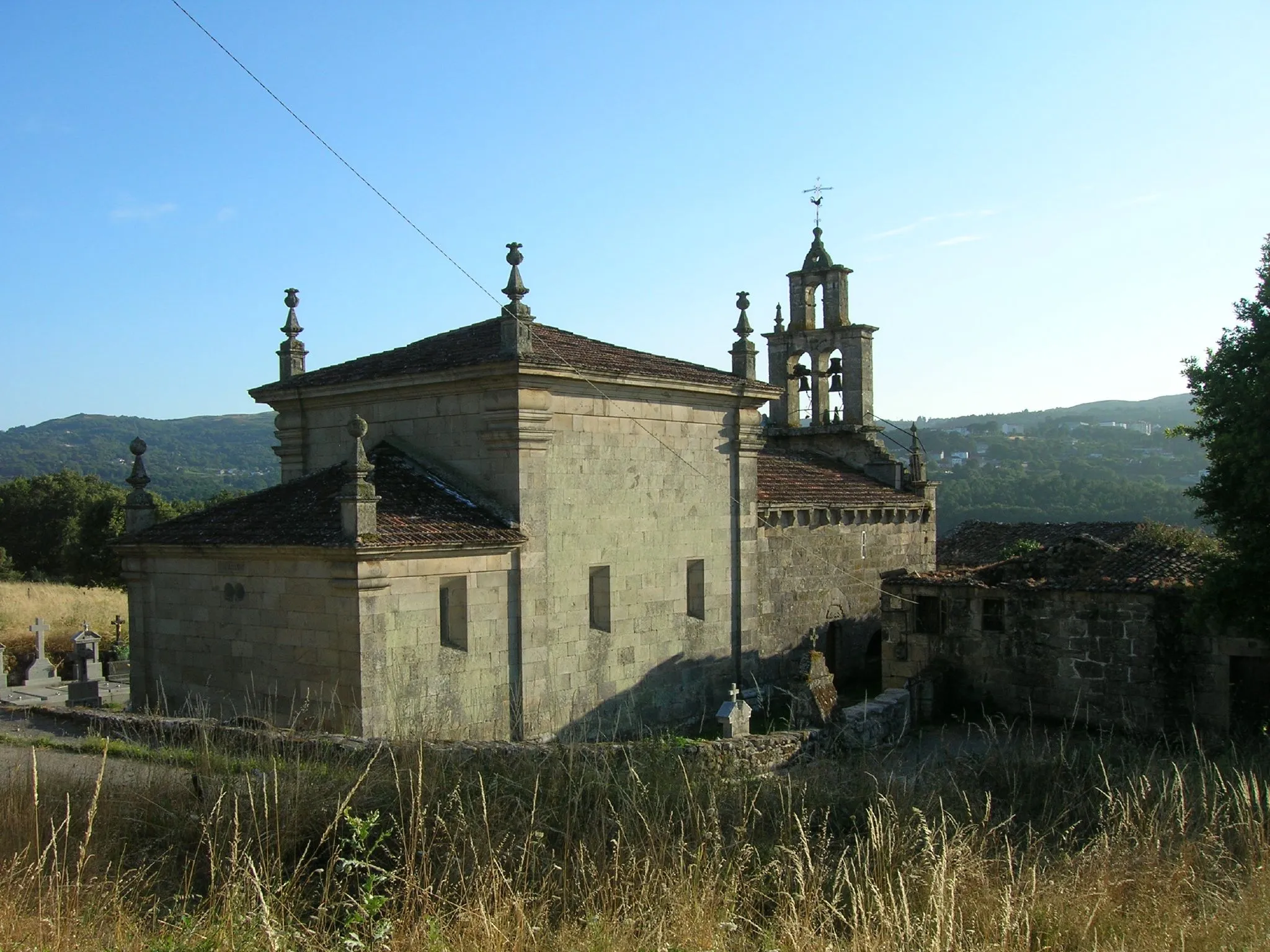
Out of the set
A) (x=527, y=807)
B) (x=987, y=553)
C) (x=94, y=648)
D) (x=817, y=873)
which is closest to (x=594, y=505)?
(x=527, y=807)

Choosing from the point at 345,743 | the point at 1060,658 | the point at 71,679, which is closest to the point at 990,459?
the point at 1060,658

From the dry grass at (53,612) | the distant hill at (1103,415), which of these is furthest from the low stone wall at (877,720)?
the distant hill at (1103,415)

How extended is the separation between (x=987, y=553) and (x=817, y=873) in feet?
82.4

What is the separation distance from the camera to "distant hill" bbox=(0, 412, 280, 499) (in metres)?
112

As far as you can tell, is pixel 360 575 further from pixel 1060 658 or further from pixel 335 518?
pixel 1060 658

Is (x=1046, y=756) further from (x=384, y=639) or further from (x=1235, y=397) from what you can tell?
(x=384, y=639)

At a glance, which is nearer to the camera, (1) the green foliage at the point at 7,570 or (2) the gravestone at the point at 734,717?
(2) the gravestone at the point at 734,717

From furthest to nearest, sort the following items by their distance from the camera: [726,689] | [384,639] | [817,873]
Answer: [726,689] → [384,639] → [817,873]

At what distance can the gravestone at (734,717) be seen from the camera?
14.6 metres

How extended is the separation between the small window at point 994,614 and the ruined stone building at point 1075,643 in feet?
0.06

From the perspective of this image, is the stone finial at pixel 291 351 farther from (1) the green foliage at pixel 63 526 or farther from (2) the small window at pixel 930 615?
(1) the green foliage at pixel 63 526

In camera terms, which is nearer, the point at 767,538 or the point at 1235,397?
the point at 1235,397

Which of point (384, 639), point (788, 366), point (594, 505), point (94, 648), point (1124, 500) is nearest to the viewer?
point (384, 639)

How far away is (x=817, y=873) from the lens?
6.28m
